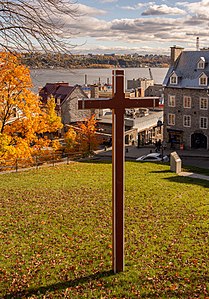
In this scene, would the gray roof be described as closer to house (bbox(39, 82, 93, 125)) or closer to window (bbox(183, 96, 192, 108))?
window (bbox(183, 96, 192, 108))

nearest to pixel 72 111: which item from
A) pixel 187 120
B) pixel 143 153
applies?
pixel 143 153

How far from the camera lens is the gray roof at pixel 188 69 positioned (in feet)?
133

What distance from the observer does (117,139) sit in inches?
317

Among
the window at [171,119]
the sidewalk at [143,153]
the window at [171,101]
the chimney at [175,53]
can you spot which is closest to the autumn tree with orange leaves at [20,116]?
the sidewalk at [143,153]

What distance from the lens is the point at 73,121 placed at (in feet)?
181

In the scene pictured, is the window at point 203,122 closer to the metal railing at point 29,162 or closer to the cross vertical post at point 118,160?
the metal railing at point 29,162

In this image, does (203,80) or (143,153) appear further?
(143,153)

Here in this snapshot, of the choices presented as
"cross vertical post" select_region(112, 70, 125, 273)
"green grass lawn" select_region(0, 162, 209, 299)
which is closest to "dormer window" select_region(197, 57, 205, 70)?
"green grass lawn" select_region(0, 162, 209, 299)

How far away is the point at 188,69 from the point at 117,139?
35889 mm

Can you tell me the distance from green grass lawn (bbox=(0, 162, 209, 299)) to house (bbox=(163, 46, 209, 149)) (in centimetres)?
2429

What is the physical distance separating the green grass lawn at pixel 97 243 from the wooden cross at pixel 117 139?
2.78ft

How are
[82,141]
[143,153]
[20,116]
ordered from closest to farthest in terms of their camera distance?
[20,116] < [82,141] < [143,153]

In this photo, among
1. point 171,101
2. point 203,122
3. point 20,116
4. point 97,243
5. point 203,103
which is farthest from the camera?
point 171,101

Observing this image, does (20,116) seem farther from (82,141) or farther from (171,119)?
(171,119)
